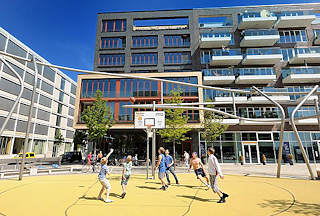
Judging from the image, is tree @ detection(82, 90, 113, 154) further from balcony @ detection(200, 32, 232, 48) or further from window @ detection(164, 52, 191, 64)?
balcony @ detection(200, 32, 232, 48)

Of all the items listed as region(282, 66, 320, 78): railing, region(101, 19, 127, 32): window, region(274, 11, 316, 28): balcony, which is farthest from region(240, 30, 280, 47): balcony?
region(101, 19, 127, 32): window

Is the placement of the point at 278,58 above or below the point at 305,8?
below

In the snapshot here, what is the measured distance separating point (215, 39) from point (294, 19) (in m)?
13.2

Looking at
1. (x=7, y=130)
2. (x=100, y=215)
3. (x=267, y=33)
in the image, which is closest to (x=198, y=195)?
(x=100, y=215)

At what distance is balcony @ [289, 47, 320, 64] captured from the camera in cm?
2845

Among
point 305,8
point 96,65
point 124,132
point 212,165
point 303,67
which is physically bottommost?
point 212,165

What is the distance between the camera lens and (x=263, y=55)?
28.8 metres

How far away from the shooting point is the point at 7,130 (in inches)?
1320

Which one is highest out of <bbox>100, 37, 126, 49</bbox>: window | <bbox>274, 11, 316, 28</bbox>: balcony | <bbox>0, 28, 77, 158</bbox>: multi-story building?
<bbox>274, 11, 316, 28</bbox>: balcony

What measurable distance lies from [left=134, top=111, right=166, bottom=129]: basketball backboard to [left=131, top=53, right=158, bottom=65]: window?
2248 centimetres

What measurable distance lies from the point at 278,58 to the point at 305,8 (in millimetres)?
12592

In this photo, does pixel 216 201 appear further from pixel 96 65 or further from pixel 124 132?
pixel 96 65

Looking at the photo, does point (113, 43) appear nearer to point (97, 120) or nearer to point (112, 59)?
point (112, 59)

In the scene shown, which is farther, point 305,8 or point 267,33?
point 305,8
